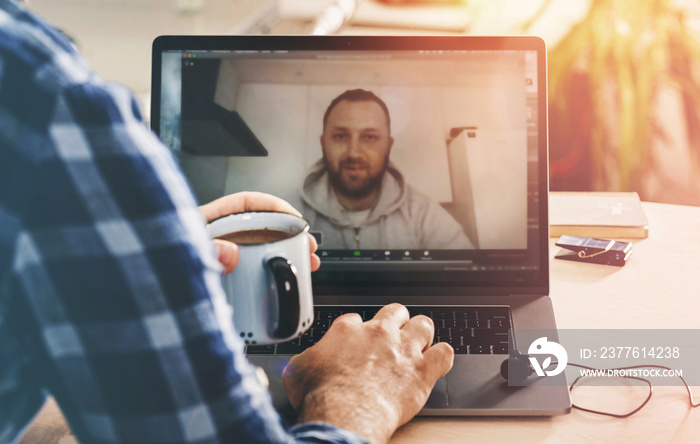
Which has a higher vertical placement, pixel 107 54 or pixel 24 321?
pixel 107 54

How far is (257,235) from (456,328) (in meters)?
0.28

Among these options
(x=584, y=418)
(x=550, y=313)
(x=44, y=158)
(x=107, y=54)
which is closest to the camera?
(x=44, y=158)

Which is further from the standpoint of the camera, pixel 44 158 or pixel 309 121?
pixel 309 121

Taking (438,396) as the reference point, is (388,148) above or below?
above

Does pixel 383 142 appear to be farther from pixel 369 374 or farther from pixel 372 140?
pixel 369 374

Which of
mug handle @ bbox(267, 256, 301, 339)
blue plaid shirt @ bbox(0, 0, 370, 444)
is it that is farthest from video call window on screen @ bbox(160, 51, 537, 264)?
blue plaid shirt @ bbox(0, 0, 370, 444)

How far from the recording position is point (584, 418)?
59 centimetres

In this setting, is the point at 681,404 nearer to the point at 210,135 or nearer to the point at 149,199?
the point at 149,199

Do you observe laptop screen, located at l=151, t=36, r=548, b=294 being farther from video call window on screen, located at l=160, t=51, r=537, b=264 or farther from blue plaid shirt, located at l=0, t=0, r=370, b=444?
blue plaid shirt, located at l=0, t=0, r=370, b=444

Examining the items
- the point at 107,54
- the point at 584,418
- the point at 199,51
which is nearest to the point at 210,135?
the point at 199,51

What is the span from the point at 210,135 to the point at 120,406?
0.55 m

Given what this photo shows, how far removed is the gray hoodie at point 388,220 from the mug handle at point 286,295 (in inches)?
11.2

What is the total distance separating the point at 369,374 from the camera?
578 millimetres

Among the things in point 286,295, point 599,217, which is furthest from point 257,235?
point 599,217
